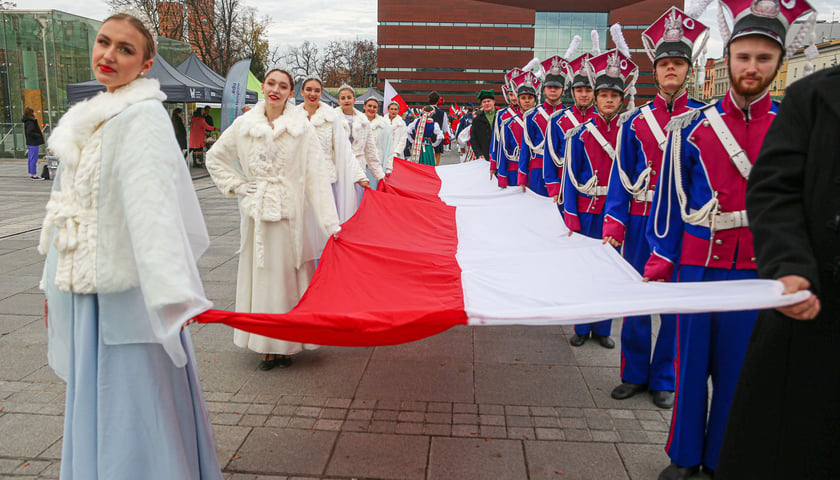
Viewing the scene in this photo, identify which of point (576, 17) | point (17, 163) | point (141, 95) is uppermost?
point (576, 17)

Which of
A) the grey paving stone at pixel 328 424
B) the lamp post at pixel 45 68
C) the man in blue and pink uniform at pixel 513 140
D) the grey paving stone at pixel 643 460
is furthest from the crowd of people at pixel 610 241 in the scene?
the lamp post at pixel 45 68

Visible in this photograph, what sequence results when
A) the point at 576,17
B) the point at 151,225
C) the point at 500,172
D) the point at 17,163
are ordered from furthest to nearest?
the point at 576,17 < the point at 17,163 < the point at 500,172 < the point at 151,225

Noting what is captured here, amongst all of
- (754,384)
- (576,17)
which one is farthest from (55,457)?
(576,17)

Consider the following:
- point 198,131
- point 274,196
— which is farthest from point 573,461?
point 198,131

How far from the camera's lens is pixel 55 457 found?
3531mm

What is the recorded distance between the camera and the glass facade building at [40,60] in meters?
24.2

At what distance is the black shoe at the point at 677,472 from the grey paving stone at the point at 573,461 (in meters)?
0.20

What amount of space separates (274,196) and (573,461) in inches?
107

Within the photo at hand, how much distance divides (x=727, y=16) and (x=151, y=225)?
9.31 feet

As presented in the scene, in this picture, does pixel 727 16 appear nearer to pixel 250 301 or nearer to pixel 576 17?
pixel 250 301

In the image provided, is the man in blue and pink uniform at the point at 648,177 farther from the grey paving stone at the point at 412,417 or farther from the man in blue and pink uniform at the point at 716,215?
the grey paving stone at the point at 412,417

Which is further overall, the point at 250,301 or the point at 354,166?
the point at 354,166

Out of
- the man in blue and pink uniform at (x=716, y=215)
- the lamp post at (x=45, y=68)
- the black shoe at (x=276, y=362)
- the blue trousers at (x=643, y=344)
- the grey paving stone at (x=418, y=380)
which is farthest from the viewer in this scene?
the lamp post at (x=45, y=68)

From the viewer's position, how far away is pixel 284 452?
366 cm
